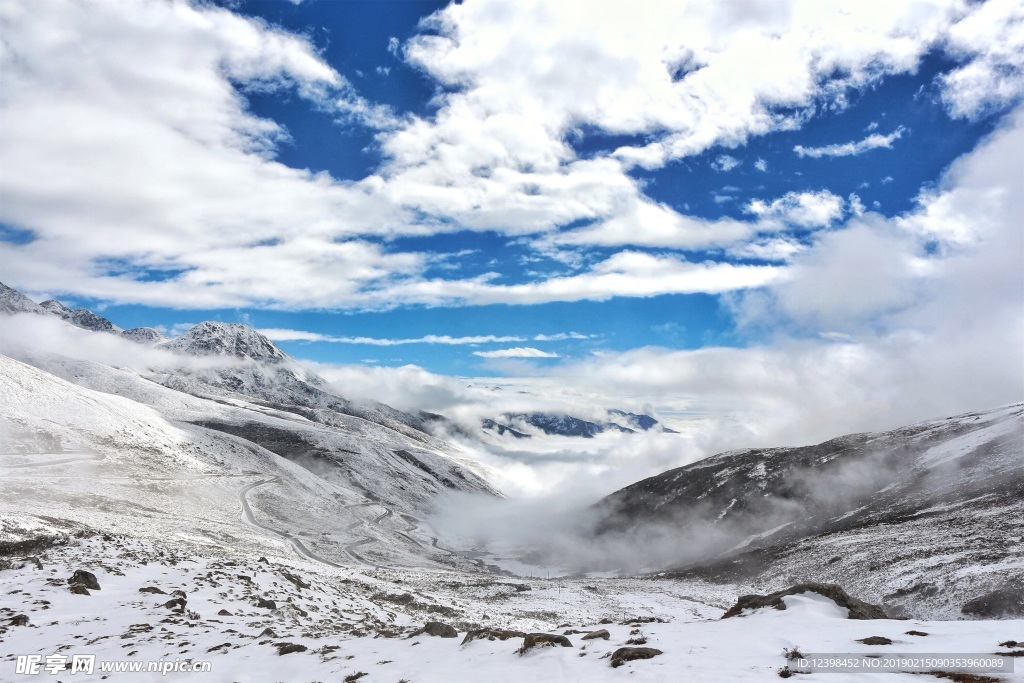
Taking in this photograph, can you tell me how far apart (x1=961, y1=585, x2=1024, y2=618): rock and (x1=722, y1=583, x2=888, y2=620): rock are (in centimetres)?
2306

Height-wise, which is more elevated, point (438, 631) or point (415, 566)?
point (438, 631)

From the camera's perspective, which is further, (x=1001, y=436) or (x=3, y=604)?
(x=1001, y=436)

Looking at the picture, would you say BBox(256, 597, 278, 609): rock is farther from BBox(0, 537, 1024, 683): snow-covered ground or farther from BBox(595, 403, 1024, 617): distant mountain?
BBox(595, 403, 1024, 617): distant mountain

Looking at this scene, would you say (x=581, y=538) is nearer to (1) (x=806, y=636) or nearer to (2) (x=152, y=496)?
(2) (x=152, y=496)

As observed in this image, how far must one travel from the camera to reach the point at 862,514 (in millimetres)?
91000

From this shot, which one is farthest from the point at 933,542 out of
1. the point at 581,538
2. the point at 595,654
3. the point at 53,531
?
the point at 581,538

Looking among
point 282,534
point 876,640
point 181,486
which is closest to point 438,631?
point 876,640

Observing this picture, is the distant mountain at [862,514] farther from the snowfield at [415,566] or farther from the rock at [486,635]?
the rock at [486,635]

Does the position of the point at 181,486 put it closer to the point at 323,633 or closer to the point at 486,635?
the point at 323,633

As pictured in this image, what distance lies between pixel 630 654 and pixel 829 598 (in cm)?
939

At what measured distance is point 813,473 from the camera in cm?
12600

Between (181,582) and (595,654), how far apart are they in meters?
24.9

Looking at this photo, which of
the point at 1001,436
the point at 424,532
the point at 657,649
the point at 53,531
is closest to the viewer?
the point at 657,649

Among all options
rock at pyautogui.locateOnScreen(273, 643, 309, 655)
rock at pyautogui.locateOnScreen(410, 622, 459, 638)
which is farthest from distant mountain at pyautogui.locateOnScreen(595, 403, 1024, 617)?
rock at pyautogui.locateOnScreen(273, 643, 309, 655)
